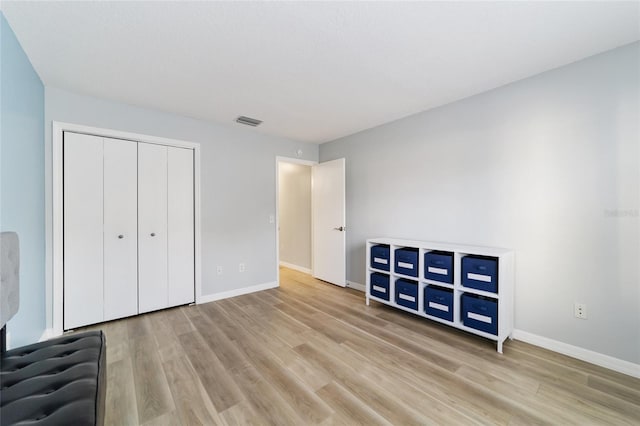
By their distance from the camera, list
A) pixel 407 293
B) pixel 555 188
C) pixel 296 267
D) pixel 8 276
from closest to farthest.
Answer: pixel 8 276
pixel 555 188
pixel 407 293
pixel 296 267

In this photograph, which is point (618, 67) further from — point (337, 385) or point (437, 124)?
point (337, 385)

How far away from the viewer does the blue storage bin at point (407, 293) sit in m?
2.70

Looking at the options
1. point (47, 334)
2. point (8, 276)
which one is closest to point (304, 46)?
point (8, 276)

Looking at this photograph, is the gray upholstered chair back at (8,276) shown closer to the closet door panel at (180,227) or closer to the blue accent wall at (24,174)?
the blue accent wall at (24,174)

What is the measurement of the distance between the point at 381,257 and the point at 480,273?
105cm

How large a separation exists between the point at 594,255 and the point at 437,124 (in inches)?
71.3

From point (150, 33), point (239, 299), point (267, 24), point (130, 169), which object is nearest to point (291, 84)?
point (267, 24)

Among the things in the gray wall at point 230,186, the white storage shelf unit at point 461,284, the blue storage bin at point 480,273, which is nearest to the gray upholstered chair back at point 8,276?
the gray wall at point 230,186

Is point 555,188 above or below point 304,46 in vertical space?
below

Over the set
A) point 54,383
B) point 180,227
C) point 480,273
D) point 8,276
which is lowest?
point 54,383

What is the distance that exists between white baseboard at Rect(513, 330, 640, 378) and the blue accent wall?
3948 millimetres

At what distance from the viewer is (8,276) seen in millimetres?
1305

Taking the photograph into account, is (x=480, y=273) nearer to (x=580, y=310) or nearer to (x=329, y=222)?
(x=580, y=310)

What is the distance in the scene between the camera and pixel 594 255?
1.96 m
